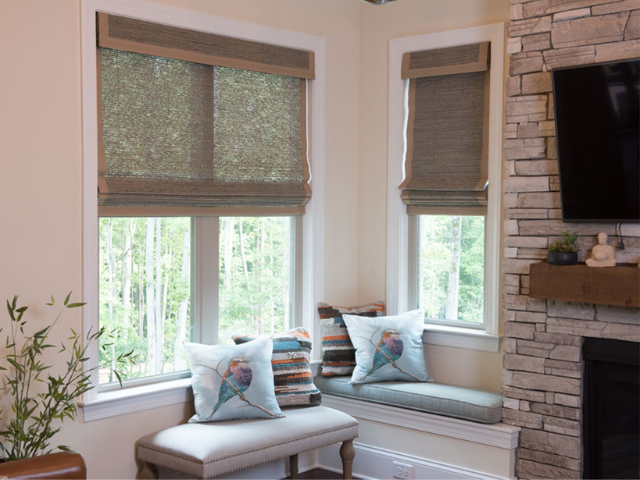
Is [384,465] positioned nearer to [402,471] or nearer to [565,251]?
[402,471]

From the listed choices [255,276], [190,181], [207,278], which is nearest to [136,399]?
[207,278]

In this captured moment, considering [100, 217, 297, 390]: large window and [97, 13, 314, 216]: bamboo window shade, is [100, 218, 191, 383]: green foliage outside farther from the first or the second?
[97, 13, 314, 216]: bamboo window shade

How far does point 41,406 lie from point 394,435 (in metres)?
1.86

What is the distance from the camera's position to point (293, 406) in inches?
148

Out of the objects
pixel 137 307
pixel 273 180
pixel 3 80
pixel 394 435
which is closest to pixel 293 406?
pixel 394 435

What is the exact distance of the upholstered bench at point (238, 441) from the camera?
311 centimetres

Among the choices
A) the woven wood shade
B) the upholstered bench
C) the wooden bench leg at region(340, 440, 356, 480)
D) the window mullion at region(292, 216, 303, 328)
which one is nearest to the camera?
the upholstered bench

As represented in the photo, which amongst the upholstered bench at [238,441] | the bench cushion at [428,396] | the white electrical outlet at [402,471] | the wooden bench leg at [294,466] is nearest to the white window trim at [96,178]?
the upholstered bench at [238,441]

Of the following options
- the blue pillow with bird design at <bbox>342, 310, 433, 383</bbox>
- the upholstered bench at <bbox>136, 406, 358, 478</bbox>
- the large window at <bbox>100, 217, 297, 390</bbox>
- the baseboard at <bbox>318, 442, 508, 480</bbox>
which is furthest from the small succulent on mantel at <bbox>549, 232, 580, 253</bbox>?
the large window at <bbox>100, 217, 297, 390</bbox>

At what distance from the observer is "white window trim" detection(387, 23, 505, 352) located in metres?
3.91

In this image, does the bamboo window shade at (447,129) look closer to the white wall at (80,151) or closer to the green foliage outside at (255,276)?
the white wall at (80,151)

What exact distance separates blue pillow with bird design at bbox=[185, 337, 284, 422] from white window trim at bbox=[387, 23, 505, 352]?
1115mm

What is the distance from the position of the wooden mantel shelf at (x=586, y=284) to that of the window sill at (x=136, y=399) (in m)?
1.84

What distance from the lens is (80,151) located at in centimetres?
321
